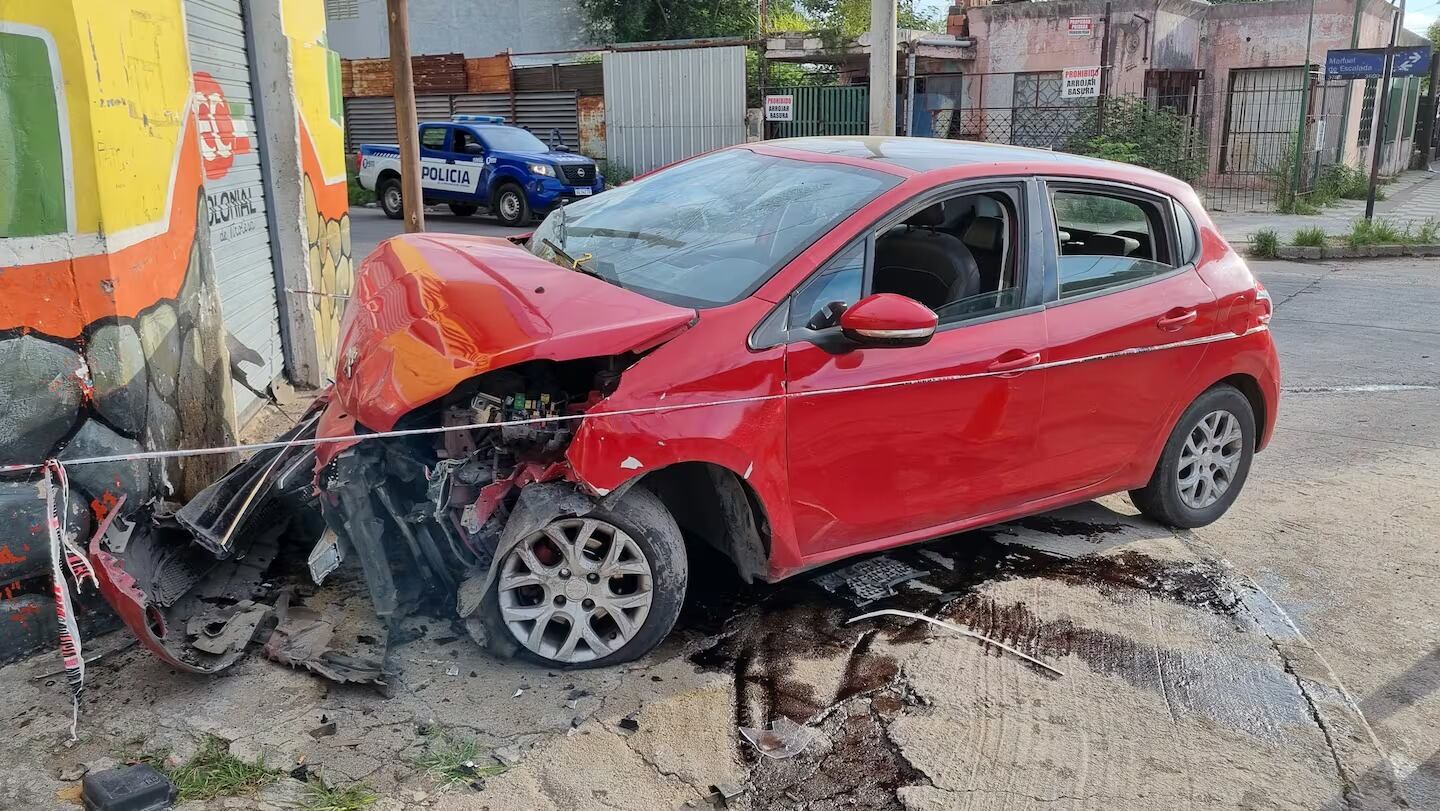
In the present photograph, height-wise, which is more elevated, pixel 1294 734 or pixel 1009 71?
pixel 1009 71

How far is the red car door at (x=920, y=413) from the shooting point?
3.93 metres

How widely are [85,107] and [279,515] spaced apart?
158cm

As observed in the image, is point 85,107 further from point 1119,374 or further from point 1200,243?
point 1200,243

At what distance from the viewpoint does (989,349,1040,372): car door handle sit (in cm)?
430

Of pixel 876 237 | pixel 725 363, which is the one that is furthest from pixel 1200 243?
pixel 725 363

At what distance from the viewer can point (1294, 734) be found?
12.1 ft

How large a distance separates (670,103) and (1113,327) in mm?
18205

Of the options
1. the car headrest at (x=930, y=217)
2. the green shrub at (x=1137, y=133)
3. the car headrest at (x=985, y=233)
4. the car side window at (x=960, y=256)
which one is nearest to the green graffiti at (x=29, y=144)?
the car side window at (x=960, y=256)

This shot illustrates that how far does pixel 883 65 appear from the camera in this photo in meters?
11.7

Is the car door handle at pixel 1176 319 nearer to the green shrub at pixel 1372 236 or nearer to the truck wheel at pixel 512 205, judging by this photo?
the green shrub at pixel 1372 236

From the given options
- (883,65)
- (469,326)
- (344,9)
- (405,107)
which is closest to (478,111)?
(344,9)

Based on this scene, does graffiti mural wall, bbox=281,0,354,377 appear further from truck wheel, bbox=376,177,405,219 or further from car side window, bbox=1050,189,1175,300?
truck wheel, bbox=376,177,405,219

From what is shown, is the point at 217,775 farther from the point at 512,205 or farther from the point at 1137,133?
the point at 1137,133

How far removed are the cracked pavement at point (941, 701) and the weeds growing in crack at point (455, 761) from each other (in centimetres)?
4
